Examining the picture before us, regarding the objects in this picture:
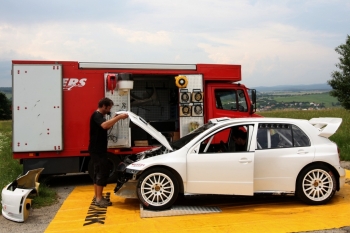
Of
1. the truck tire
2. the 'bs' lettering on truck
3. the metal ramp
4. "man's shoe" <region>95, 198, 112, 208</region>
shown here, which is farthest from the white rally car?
the 'bs' lettering on truck

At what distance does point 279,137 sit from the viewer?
6.88m

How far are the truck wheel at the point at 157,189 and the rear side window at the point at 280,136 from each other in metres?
1.66

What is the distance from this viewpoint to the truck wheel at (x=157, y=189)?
6.50 m

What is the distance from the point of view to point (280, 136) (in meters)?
6.89

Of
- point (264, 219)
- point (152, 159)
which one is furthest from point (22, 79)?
point (264, 219)

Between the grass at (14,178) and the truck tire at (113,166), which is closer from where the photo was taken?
the grass at (14,178)

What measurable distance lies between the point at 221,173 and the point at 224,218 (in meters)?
0.77

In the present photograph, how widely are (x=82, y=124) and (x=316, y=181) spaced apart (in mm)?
5354

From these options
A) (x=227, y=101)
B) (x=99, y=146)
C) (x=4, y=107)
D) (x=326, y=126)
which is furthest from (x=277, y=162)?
(x=4, y=107)

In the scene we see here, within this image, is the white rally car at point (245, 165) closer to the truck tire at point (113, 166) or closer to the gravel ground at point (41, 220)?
the gravel ground at point (41, 220)

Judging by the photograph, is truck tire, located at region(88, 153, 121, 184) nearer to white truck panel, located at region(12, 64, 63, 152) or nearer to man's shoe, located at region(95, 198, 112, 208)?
white truck panel, located at region(12, 64, 63, 152)

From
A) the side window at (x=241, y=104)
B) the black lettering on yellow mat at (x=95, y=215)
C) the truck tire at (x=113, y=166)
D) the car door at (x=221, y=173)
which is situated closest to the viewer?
the black lettering on yellow mat at (x=95, y=215)

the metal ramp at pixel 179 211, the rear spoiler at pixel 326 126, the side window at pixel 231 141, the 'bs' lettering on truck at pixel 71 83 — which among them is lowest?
Result: the metal ramp at pixel 179 211

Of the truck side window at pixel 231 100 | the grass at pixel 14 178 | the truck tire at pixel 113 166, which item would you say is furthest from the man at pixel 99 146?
the truck side window at pixel 231 100
